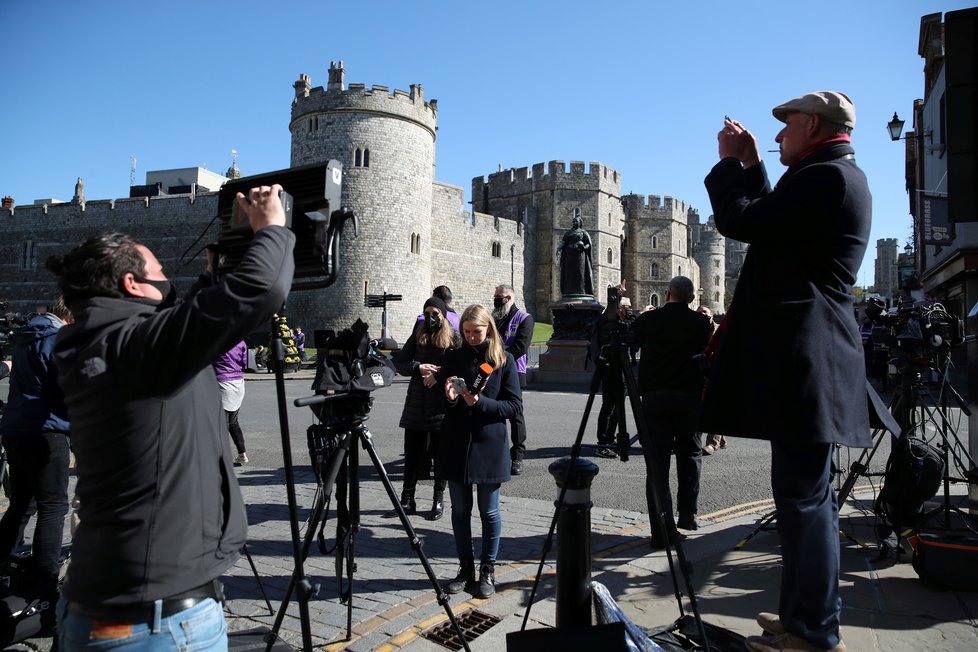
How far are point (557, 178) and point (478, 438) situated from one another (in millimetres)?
50484

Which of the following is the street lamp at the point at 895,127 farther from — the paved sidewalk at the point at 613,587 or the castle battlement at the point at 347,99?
the castle battlement at the point at 347,99

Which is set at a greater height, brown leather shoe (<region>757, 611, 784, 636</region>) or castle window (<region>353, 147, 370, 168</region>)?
castle window (<region>353, 147, 370, 168</region>)

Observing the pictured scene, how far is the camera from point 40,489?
3625 millimetres

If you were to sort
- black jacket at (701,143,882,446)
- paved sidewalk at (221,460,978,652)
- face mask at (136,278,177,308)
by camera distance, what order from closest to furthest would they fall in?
face mask at (136,278,177,308), black jacket at (701,143,882,446), paved sidewalk at (221,460,978,652)

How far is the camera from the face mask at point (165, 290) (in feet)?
6.03

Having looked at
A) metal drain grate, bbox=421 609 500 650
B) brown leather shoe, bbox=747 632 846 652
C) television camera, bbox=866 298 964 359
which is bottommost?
metal drain grate, bbox=421 609 500 650

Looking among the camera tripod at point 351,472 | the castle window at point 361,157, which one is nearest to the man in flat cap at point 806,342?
the camera tripod at point 351,472

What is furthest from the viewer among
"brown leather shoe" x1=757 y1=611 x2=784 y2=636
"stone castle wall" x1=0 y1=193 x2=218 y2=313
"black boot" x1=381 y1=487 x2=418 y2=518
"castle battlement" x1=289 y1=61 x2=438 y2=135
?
"stone castle wall" x1=0 y1=193 x2=218 y2=313

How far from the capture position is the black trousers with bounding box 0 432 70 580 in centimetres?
353

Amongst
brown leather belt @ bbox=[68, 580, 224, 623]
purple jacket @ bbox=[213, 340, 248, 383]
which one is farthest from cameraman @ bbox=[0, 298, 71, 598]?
purple jacket @ bbox=[213, 340, 248, 383]

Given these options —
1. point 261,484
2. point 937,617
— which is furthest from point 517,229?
point 937,617

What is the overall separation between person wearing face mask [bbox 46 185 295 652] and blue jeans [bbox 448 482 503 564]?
6.86 ft

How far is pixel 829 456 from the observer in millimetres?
2514

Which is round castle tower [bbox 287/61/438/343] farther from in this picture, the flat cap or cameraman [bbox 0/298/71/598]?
the flat cap
